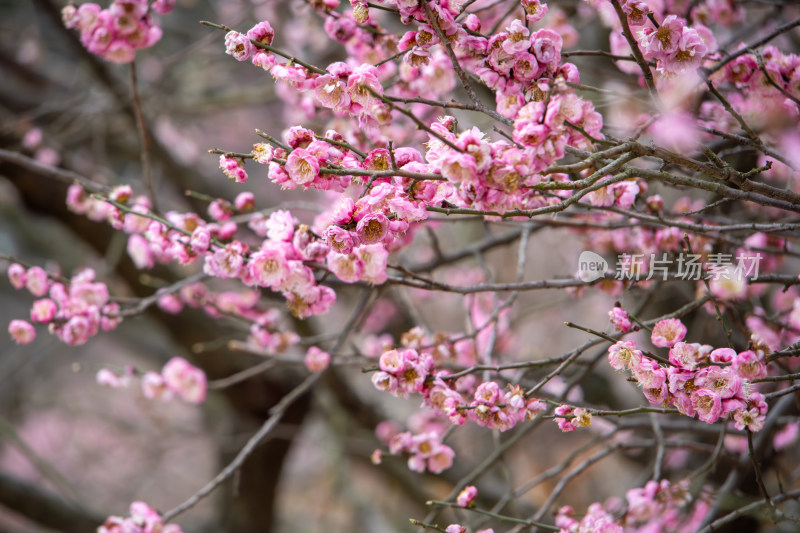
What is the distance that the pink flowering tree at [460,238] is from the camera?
960 millimetres

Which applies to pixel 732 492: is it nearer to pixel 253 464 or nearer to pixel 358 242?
pixel 358 242

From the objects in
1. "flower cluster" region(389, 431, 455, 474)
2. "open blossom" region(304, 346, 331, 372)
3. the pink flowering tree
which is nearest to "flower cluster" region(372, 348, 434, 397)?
the pink flowering tree

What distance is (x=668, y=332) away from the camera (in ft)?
3.42

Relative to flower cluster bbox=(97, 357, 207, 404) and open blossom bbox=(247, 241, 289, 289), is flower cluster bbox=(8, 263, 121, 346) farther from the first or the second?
open blossom bbox=(247, 241, 289, 289)

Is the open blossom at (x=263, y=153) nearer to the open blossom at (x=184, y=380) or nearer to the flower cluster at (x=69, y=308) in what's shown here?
the flower cluster at (x=69, y=308)

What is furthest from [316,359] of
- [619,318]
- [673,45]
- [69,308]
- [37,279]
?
[673,45]

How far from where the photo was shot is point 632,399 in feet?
10.2

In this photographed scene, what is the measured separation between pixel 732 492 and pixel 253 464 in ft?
6.79

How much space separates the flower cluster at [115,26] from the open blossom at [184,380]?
98 cm

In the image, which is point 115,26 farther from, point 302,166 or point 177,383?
point 177,383

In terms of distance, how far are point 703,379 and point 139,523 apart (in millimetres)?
1272

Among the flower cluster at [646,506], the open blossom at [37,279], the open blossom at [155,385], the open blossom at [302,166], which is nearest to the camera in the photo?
the open blossom at [302,166]

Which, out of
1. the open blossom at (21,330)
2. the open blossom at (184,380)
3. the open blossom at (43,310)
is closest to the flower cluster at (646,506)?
the open blossom at (184,380)

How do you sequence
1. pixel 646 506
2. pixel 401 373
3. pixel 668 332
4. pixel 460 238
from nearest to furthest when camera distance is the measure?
1. pixel 668 332
2. pixel 401 373
3. pixel 646 506
4. pixel 460 238
